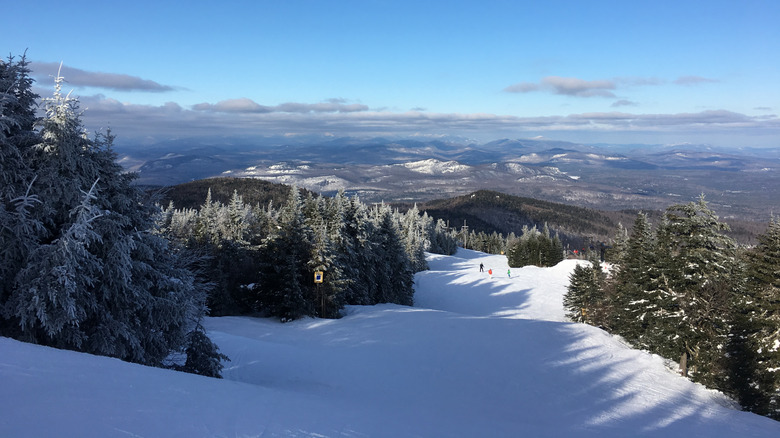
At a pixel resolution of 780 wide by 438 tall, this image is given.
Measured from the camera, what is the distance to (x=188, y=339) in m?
13.1

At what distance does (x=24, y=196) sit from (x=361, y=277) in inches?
955

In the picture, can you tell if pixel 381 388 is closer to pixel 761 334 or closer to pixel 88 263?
pixel 88 263

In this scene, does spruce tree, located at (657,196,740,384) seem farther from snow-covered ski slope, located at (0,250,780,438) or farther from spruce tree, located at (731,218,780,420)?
snow-covered ski slope, located at (0,250,780,438)

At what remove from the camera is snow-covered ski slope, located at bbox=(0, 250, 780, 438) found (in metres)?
6.57

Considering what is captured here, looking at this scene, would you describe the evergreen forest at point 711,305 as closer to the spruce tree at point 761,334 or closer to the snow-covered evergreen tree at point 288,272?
the spruce tree at point 761,334

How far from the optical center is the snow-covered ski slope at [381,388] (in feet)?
21.5

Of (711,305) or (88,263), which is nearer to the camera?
(88,263)

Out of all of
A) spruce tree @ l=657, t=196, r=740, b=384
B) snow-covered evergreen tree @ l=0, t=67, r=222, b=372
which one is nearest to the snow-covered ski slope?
spruce tree @ l=657, t=196, r=740, b=384

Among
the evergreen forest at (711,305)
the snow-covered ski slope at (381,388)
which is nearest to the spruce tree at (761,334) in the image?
the evergreen forest at (711,305)

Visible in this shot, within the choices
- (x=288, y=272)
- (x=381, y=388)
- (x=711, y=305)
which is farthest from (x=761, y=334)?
(x=288, y=272)

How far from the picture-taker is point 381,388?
45.9ft

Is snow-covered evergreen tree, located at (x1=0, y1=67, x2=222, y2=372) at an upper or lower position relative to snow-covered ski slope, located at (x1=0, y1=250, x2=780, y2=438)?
upper

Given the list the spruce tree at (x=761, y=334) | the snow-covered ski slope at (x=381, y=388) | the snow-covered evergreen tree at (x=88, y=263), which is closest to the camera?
the snow-covered ski slope at (x=381, y=388)

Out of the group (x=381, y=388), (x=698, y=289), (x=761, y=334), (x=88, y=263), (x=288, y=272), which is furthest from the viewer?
(x=288, y=272)
